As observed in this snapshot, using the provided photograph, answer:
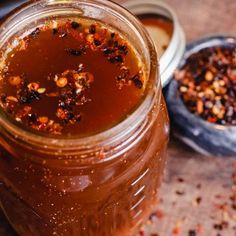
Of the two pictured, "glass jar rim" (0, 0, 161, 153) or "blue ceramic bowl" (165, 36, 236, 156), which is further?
"blue ceramic bowl" (165, 36, 236, 156)

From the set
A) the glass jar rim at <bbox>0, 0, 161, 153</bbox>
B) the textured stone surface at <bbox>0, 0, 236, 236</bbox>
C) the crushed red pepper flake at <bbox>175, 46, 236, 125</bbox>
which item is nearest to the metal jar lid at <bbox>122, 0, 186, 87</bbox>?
the crushed red pepper flake at <bbox>175, 46, 236, 125</bbox>

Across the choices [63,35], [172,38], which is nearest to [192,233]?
[172,38]

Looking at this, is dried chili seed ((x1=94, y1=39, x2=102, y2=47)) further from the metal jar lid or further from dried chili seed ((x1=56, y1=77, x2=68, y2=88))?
the metal jar lid

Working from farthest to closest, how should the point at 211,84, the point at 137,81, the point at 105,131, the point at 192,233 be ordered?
the point at 211,84, the point at 192,233, the point at 137,81, the point at 105,131

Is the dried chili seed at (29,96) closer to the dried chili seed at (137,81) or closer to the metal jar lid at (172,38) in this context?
the dried chili seed at (137,81)

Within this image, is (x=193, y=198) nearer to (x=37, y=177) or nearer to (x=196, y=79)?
(x=196, y=79)

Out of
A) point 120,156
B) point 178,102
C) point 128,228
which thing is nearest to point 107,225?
point 128,228

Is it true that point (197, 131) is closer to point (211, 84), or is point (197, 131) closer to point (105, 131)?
point (211, 84)
